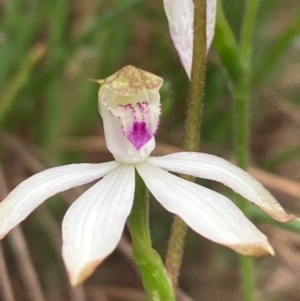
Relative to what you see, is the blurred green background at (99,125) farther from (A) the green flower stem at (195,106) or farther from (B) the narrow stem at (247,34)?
(A) the green flower stem at (195,106)

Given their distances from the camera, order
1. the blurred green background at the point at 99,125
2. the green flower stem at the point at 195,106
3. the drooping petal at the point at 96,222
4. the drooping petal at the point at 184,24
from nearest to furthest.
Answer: the drooping petal at the point at 96,222 < the green flower stem at the point at 195,106 < the drooping petal at the point at 184,24 < the blurred green background at the point at 99,125

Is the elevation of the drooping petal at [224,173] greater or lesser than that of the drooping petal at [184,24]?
lesser

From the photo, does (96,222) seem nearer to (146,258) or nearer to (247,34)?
(146,258)

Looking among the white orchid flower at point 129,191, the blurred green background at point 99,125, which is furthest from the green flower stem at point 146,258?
the blurred green background at point 99,125

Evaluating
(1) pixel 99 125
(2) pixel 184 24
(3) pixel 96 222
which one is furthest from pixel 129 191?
(1) pixel 99 125

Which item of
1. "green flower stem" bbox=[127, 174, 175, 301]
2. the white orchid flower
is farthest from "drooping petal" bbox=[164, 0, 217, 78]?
"green flower stem" bbox=[127, 174, 175, 301]

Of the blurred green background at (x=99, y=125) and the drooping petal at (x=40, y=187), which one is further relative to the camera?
the blurred green background at (x=99, y=125)
